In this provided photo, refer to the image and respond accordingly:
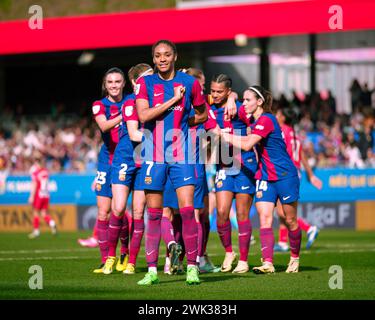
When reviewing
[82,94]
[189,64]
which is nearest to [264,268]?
[189,64]

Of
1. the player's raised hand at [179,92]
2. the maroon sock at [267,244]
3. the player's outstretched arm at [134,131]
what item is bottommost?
the maroon sock at [267,244]

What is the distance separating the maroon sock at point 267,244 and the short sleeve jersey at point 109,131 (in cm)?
219

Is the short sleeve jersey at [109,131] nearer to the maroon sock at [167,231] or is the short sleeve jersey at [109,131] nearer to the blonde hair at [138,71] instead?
the blonde hair at [138,71]

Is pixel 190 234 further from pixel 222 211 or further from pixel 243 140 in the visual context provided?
pixel 222 211

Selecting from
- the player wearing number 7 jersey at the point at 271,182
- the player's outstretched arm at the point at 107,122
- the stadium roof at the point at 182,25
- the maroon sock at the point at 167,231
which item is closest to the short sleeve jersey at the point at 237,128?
the player wearing number 7 jersey at the point at 271,182

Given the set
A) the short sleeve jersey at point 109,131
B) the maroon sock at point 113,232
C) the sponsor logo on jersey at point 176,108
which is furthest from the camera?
the short sleeve jersey at point 109,131

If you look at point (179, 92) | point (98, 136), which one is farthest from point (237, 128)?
point (98, 136)

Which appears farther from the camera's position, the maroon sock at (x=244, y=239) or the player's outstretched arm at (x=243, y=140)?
the maroon sock at (x=244, y=239)

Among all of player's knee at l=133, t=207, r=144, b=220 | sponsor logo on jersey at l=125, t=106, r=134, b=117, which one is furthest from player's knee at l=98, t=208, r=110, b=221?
sponsor logo on jersey at l=125, t=106, r=134, b=117

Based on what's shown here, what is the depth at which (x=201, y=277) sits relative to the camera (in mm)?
11195

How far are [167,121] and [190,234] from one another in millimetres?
1237

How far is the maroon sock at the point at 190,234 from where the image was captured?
33.1ft

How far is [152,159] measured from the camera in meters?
10.1

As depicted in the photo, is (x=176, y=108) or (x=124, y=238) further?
(x=124, y=238)
